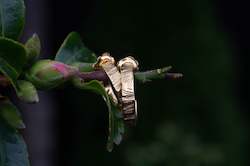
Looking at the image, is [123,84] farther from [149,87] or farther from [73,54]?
[149,87]

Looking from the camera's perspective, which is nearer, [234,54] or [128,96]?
[128,96]

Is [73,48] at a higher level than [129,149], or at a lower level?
higher

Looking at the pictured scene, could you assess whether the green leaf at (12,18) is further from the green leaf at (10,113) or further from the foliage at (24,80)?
the green leaf at (10,113)

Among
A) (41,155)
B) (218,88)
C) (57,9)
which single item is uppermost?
(57,9)

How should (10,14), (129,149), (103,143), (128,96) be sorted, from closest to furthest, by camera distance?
(128,96) → (10,14) → (129,149) → (103,143)

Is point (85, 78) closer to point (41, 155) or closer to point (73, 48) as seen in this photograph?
point (73, 48)

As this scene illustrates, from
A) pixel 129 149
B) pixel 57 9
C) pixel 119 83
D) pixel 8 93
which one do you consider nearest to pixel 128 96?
pixel 119 83

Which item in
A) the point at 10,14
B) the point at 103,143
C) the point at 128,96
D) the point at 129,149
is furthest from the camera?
the point at 103,143
